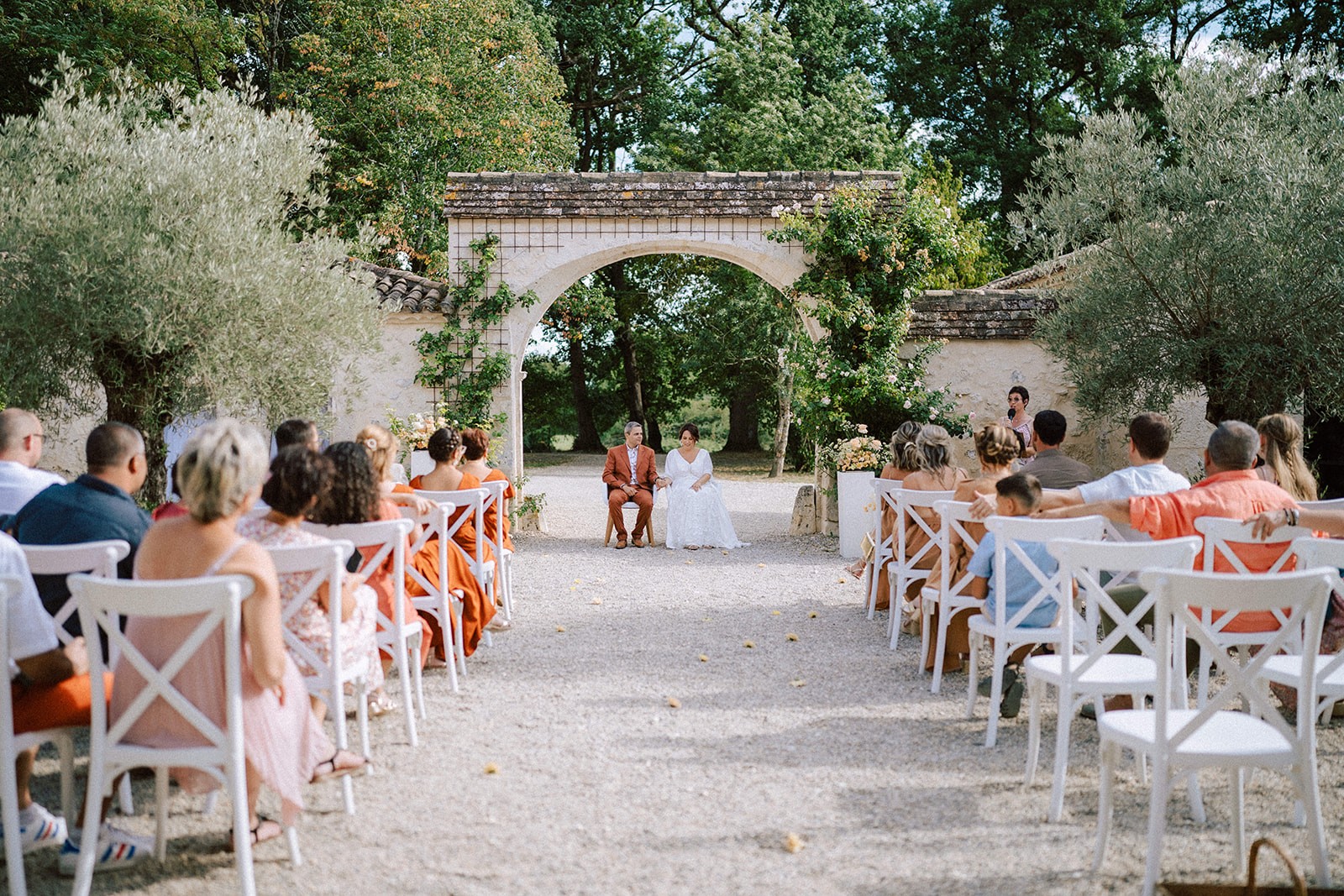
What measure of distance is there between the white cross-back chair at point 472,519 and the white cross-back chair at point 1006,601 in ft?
9.43

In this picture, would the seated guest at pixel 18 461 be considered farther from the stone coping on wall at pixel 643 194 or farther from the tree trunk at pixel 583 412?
the tree trunk at pixel 583 412

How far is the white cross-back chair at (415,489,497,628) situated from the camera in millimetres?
6051

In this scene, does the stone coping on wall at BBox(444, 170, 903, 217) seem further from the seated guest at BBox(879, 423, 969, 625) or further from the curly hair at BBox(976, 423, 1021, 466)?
the curly hair at BBox(976, 423, 1021, 466)

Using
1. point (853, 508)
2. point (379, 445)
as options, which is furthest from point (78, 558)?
A: point (853, 508)

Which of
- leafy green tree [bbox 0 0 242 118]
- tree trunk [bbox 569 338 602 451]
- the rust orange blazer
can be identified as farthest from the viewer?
tree trunk [bbox 569 338 602 451]

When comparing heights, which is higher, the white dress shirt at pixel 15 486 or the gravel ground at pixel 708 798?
the white dress shirt at pixel 15 486

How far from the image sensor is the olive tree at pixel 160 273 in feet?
22.3

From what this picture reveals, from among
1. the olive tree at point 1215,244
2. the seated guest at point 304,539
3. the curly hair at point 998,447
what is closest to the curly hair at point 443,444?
the seated guest at point 304,539

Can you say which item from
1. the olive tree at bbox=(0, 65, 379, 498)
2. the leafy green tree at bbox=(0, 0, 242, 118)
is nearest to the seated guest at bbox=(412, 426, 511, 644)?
the olive tree at bbox=(0, 65, 379, 498)

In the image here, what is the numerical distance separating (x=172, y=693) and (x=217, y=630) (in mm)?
214

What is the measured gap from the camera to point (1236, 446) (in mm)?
4543

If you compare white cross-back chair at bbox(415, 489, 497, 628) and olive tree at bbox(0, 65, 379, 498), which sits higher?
olive tree at bbox(0, 65, 379, 498)

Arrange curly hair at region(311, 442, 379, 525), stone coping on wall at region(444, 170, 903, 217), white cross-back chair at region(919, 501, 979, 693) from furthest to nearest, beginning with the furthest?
stone coping on wall at region(444, 170, 903, 217)
white cross-back chair at region(919, 501, 979, 693)
curly hair at region(311, 442, 379, 525)

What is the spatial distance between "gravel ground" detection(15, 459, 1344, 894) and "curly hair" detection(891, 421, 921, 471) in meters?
1.32
